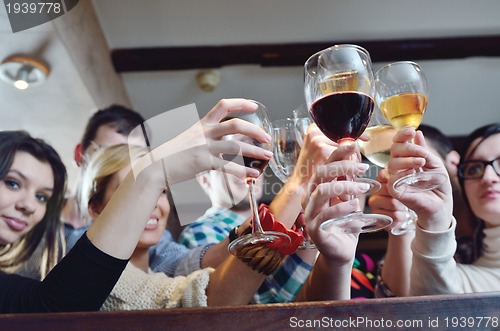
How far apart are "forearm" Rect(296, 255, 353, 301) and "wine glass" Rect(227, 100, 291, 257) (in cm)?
9

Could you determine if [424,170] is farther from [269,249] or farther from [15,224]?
[15,224]

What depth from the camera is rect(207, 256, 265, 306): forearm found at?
801 mm

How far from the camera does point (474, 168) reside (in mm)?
1319

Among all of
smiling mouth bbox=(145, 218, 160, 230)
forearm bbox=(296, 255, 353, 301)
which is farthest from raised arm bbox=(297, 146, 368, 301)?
smiling mouth bbox=(145, 218, 160, 230)

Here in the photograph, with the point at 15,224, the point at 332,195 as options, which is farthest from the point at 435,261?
the point at 15,224

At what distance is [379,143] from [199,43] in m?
1.25

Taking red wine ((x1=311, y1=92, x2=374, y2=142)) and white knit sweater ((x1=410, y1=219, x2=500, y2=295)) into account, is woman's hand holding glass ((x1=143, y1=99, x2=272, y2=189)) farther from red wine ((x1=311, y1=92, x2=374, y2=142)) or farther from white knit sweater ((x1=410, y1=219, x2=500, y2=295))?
white knit sweater ((x1=410, y1=219, x2=500, y2=295))

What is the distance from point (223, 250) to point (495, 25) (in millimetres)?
1506

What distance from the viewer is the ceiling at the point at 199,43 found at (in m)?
1.81

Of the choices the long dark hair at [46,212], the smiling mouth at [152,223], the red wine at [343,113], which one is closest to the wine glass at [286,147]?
the red wine at [343,113]

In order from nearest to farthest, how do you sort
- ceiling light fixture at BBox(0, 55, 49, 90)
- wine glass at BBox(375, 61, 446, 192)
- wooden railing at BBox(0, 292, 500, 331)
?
wooden railing at BBox(0, 292, 500, 331)
wine glass at BBox(375, 61, 446, 192)
ceiling light fixture at BBox(0, 55, 49, 90)

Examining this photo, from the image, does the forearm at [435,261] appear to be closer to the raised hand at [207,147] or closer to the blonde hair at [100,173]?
the raised hand at [207,147]

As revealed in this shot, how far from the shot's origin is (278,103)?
207 centimetres

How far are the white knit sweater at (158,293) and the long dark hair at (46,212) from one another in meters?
0.42
